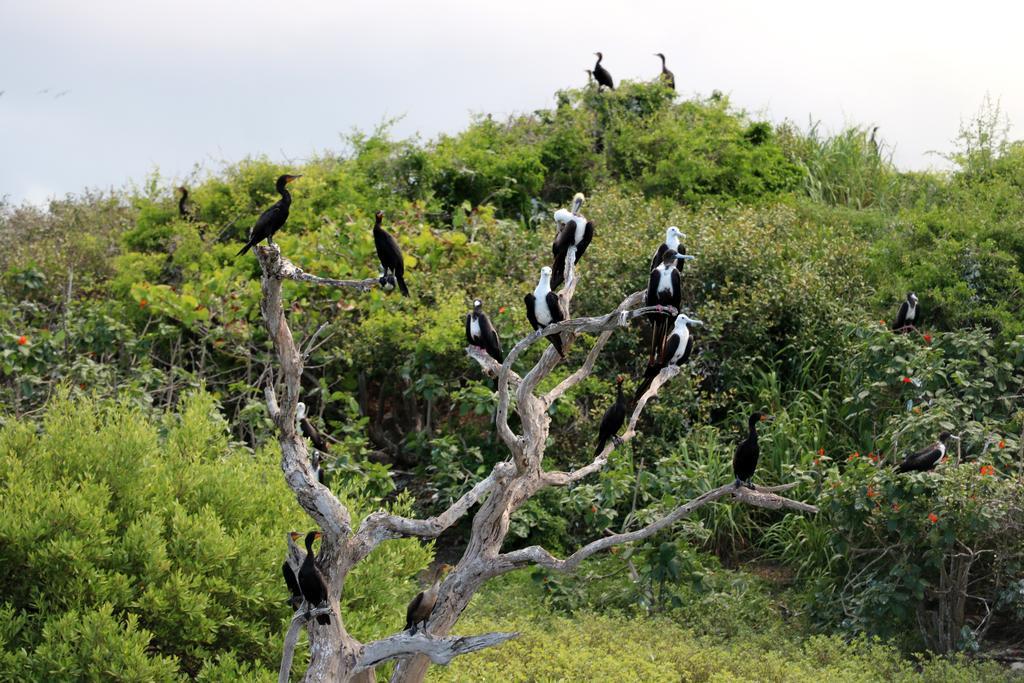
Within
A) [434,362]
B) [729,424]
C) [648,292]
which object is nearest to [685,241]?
[729,424]

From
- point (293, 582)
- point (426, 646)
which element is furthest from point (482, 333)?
point (426, 646)

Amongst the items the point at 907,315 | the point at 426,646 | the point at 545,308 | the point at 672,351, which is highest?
the point at 545,308

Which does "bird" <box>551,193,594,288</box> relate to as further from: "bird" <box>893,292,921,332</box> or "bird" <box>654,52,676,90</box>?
"bird" <box>654,52,676,90</box>

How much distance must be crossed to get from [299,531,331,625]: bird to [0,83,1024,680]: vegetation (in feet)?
2.87

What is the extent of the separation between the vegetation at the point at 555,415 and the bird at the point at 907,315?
21 centimetres

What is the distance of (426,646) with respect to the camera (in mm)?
4461

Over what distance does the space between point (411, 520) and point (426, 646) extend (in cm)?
58

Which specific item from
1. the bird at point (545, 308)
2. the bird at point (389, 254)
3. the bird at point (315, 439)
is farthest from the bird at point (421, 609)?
the bird at point (315, 439)

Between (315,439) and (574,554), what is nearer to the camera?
(574,554)

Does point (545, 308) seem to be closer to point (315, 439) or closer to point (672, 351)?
point (672, 351)

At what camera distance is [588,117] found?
14.6 m

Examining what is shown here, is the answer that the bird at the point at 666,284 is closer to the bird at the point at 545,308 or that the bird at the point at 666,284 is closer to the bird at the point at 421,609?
the bird at the point at 545,308

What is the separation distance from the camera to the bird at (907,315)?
895 cm

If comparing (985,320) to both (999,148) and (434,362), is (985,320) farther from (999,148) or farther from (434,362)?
(434,362)
